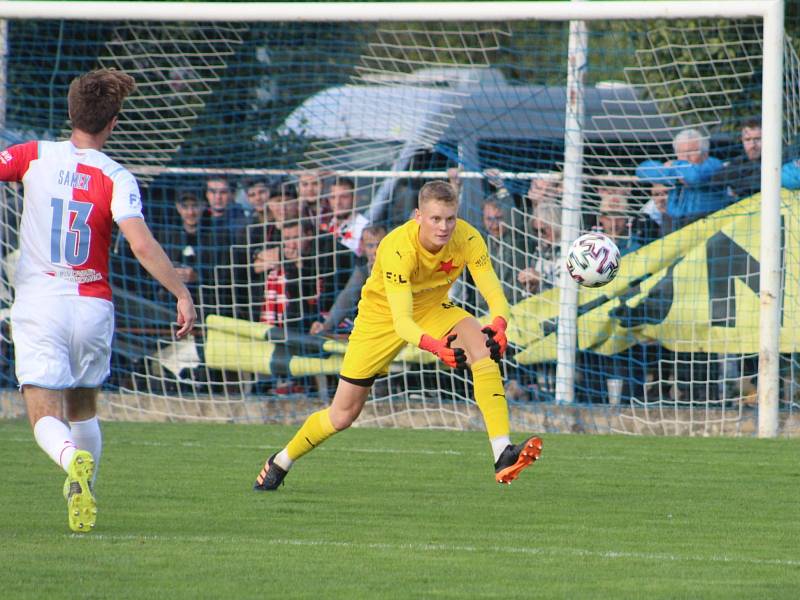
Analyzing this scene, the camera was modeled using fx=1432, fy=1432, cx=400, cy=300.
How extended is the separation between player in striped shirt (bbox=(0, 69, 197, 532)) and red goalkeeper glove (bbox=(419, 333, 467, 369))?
1240mm

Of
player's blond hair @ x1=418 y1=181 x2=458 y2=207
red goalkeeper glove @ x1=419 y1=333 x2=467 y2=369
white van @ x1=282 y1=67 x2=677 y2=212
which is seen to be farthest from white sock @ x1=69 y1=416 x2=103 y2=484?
white van @ x1=282 y1=67 x2=677 y2=212

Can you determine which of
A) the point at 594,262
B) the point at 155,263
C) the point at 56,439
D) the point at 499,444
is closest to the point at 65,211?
the point at 155,263

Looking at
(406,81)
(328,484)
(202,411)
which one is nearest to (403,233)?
(328,484)

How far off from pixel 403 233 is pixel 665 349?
4.71 meters

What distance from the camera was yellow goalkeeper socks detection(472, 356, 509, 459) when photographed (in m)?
7.16

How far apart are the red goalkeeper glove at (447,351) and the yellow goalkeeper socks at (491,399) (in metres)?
0.54

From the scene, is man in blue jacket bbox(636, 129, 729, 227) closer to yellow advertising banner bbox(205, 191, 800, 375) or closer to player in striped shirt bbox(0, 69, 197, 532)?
yellow advertising banner bbox(205, 191, 800, 375)

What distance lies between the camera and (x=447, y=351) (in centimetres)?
670

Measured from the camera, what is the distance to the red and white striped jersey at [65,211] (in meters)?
6.09

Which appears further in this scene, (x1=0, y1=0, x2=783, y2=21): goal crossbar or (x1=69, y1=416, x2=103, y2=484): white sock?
(x1=0, y1=0, x2=783, y2=21): goal crossbar

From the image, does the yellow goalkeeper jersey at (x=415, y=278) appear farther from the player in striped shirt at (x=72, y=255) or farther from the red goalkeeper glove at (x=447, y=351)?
the player in striped shirt at (x=72, y=255)

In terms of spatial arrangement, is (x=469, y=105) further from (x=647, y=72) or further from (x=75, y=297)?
(x=75, y=297)

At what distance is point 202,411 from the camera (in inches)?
494

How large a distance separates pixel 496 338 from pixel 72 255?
2060 millimetres
